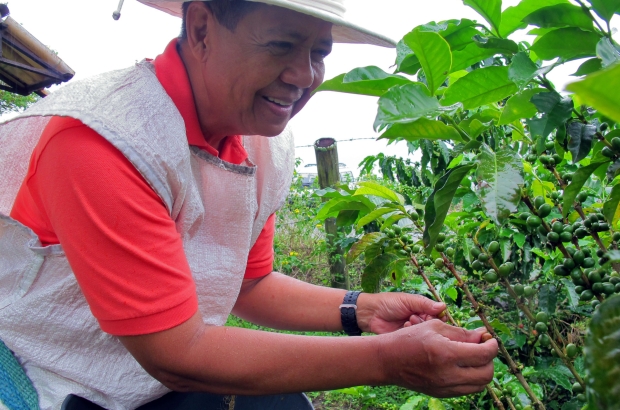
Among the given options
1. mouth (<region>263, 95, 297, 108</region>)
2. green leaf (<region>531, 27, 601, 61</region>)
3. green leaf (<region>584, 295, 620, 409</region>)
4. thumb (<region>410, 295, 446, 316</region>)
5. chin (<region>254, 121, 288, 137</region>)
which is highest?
mouth (<region>263, 95, 297, 108</region>)

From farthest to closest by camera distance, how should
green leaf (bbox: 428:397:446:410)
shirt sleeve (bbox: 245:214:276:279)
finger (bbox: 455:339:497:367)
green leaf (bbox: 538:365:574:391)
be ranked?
shirt sleeve (bbox: 245:214:276:279)
green leaf (bbox: 428:397:446:410)
green leaf (bbox: 538:365:574:391)
finger (bbox: 455:339:497:367)

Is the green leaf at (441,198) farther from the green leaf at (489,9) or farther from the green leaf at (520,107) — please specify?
the green leaf at (489,9)

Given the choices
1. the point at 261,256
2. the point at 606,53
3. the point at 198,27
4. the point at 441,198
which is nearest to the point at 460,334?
the point at 441,198

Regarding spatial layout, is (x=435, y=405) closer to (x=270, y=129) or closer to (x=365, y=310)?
(x=365, y=310)

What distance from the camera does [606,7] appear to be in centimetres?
83

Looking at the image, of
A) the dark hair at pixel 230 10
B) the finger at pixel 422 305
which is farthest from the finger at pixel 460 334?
the dark hair at pixel 230 10

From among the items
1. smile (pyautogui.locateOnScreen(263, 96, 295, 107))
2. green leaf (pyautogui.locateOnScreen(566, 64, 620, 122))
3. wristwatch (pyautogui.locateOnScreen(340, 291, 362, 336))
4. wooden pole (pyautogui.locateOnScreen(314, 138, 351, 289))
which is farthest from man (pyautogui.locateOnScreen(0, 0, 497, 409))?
wooden pole (pyautogui.locateOnScreen(314, 138, 351, 289))

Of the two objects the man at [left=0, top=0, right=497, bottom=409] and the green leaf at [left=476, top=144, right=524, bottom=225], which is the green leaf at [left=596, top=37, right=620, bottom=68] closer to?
the green leaf at [left=476, top=144, right=524, bottom=225]

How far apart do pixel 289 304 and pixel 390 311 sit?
1.53ft

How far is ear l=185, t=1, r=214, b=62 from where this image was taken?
4.90 feet

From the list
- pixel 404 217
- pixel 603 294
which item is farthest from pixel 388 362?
pixel 603 294

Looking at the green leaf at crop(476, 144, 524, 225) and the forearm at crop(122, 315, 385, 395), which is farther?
the forearm at crop(122, 315, 385, 395)

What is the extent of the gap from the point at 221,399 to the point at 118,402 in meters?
0.37

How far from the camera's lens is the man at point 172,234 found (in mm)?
1299
